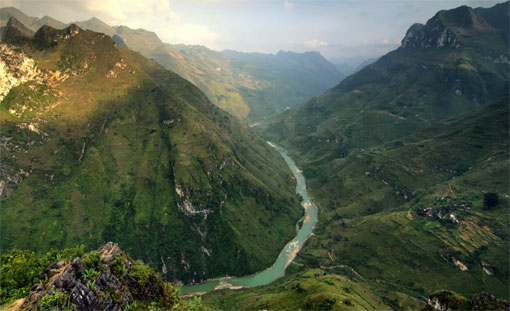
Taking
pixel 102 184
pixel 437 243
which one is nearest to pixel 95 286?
pixel 102 184

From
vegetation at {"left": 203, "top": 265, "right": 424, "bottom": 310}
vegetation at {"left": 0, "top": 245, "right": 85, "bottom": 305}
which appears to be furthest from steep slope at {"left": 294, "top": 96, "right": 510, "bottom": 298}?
vegetation at {"left": 0, "top": 245, "right": 85, "bottom": 305}

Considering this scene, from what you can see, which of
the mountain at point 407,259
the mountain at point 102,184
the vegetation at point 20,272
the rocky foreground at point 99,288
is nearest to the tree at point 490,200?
the mountain at point 407,259

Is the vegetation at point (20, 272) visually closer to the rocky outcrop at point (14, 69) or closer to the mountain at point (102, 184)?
the mountain at point (102, 184)

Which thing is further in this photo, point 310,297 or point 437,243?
point 437,243

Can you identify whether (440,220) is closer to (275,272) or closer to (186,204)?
(275,272)

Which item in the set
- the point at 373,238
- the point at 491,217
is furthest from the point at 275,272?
the point at 491,217

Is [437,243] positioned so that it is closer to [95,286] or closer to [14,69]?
[95,286]

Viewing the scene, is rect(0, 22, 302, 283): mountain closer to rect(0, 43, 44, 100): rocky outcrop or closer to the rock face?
rect(0, 43, 44, 100): rocky outcrop
